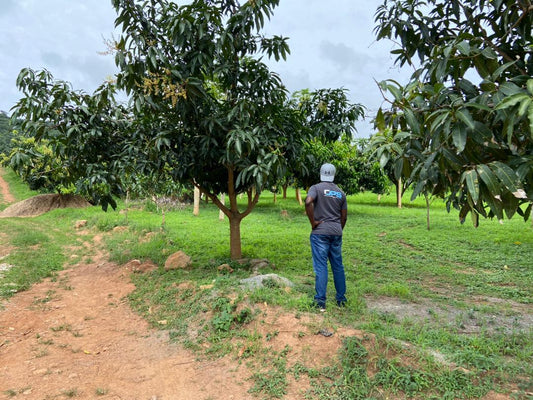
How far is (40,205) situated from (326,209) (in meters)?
19.5

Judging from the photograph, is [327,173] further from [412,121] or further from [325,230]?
[412,121]

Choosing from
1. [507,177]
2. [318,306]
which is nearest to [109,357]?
[318,306]

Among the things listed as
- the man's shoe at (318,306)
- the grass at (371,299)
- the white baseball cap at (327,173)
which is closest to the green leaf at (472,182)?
the grass at (371,299)

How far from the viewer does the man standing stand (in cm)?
455

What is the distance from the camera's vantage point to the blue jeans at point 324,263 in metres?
4.52

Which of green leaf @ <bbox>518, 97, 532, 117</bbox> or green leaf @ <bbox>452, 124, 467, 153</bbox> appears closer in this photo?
green leaf @ <bbox>518, 97, 532, 117</bbox>

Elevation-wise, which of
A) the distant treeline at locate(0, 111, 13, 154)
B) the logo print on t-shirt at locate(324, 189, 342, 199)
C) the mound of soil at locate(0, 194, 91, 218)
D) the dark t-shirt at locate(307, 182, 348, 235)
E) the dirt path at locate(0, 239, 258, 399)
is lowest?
the dirt path at locate(0, 239, 258, 399)

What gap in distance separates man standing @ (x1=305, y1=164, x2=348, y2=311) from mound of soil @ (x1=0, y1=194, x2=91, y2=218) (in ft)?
60.9

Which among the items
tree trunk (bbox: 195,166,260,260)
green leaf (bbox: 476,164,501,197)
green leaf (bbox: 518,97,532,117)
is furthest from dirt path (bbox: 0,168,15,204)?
green leaf (bbox: 518,97,532,117)

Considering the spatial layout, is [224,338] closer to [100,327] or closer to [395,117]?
[100,327]

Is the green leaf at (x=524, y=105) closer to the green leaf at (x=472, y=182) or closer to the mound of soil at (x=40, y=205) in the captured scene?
the green leaf at (x=472, y=182)

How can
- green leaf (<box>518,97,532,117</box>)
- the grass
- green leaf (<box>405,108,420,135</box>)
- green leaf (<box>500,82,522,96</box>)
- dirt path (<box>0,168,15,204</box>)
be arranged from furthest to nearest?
dirt path (<box>0,168,15,204</box>)
the grass
green leaf (<box>405,108,420,135</box>)
green leaf (<box>500,82,522,96</box>)
green leaf (<box>518,97,532,117</box>)

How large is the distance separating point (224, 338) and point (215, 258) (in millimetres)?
3895

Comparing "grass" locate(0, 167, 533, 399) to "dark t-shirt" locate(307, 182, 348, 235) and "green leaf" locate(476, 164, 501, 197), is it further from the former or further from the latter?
"green leaf" locate(476, 164, 501, 197)
